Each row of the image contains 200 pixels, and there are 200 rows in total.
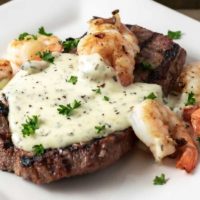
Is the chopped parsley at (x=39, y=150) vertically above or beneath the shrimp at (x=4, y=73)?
above

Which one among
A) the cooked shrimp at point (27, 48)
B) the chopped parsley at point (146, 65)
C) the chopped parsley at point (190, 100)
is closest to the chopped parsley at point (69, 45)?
the cooked shrimp at point (27, 48)

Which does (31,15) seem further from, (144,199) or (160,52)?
(144,199)

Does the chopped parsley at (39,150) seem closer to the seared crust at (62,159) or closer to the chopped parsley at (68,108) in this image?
the seared crust at (62,159)

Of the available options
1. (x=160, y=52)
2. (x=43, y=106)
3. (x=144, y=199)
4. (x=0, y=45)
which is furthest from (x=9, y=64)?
(x=144, y=199)

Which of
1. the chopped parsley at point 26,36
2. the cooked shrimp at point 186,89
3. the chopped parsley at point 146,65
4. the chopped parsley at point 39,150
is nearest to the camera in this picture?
the chopped parsley at point 39,150

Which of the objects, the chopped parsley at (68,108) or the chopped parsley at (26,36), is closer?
the chopped parsley at (68,108)

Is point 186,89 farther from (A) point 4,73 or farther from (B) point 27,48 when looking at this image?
(A) point 4,73
